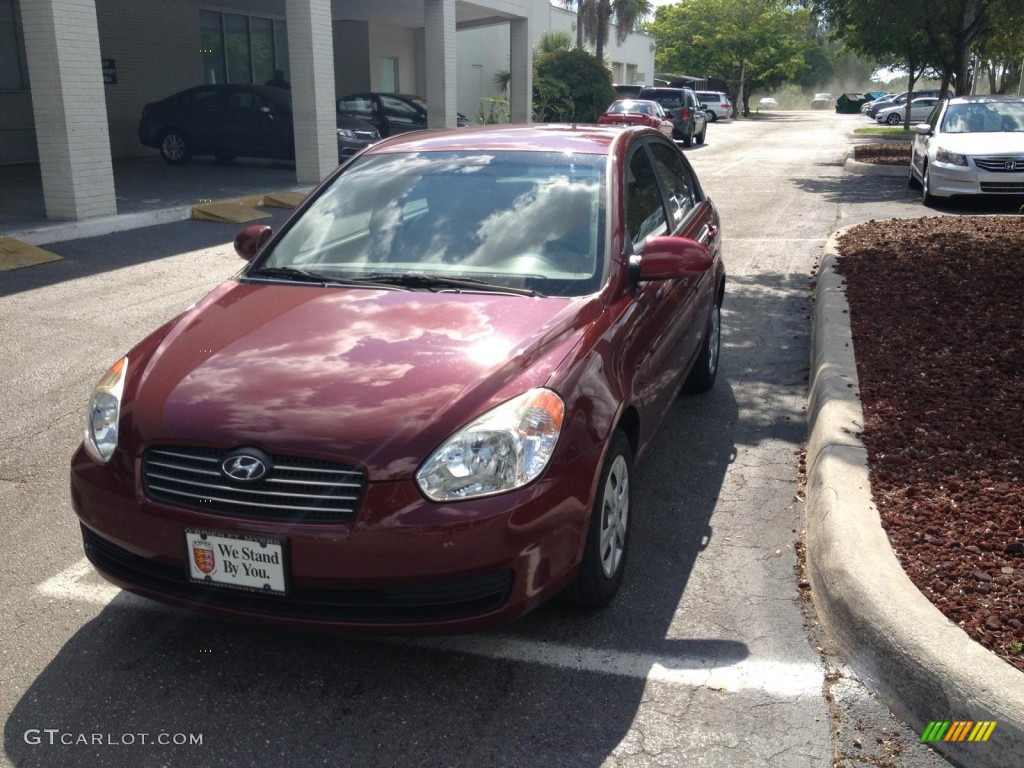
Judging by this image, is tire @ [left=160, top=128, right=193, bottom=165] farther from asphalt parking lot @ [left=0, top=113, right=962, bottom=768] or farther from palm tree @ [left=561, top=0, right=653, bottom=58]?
palm tree @ [left=561, top=0, right=653, bottom=58]

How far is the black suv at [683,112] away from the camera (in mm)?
29438

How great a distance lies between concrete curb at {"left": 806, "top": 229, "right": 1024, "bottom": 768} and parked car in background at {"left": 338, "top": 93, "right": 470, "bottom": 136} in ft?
60.5

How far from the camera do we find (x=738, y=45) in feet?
214

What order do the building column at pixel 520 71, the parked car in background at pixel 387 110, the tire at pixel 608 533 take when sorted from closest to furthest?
1. the tire at pixel 608 533
2. the parked car in background at pixel 387 110
3. the building column at pixel 520 71

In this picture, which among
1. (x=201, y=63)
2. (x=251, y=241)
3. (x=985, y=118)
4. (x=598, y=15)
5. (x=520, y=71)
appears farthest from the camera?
(x=598, y=15)

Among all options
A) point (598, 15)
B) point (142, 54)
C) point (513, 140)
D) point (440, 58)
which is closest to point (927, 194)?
point (440, 58)

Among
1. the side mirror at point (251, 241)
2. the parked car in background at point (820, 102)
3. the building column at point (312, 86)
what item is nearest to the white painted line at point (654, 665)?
the side mirror at point (251, 241)

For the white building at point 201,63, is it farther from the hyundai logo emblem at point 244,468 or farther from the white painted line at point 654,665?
the white painted line at point 654,665

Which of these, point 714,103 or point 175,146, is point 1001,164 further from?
point 714,103

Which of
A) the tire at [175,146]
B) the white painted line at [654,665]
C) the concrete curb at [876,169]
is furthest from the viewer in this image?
the tire at [175,146]

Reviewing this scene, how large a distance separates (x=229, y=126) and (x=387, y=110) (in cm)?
386

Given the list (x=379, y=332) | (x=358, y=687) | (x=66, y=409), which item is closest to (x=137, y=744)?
(x=358, y=687)

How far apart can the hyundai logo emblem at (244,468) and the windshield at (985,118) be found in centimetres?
1434

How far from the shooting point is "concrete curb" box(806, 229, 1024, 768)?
2855 millimetres
